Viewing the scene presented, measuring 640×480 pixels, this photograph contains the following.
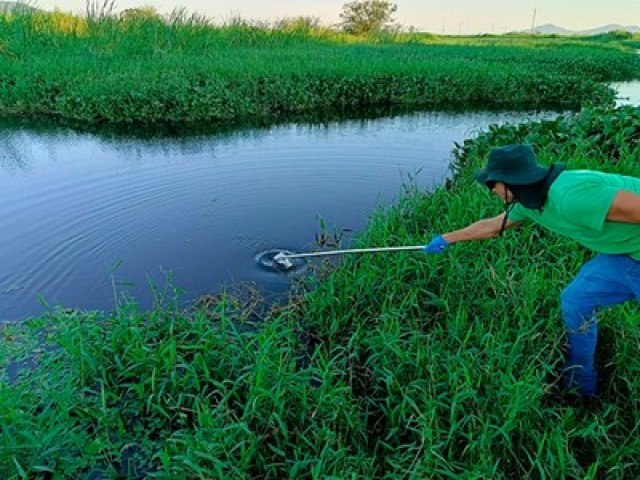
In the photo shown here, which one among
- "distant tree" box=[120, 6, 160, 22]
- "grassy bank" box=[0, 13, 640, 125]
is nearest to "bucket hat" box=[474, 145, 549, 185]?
"grassy bank" box=[0, 13, 640, 125]

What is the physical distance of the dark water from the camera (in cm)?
430

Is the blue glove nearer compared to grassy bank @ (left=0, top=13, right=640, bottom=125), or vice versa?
the blue glove

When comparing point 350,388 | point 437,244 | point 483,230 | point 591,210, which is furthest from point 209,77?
point 591,210

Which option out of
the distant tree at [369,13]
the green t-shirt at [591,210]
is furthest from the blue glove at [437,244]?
the distant tree at [369,13]

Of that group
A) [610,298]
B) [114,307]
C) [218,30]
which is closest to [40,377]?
[114,307]

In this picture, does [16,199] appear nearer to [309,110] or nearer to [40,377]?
[40,377]

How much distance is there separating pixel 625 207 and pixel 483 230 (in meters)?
0.88

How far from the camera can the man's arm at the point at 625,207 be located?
2.07 metres

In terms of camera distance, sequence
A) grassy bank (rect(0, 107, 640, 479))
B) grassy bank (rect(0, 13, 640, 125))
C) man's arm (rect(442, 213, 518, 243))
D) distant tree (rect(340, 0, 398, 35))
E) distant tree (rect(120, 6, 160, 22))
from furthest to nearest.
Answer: distant tree (rect(340, 0, 398, 35)) < distant tree (rect(120, 6, 160, 22)) < grassy bank (rect(0, 13, 640, 125)) < man's arm (rect(442, 213, 518, 243)) < grassy bank (rect(0, 107, 640, 479))

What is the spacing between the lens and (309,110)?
10789 mm

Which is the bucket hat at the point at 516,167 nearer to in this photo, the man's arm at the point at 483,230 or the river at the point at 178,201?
the man's arm at the point at 483,230

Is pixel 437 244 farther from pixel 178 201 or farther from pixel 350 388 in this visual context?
pixel 178 201

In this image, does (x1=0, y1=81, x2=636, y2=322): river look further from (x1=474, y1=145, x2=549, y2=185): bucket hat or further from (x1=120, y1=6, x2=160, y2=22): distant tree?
(x1=120, y1=6, x2=160, y2=22): distant tree

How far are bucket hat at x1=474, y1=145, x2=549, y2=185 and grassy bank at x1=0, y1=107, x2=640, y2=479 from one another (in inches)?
40.3
